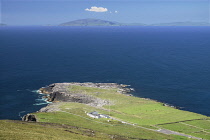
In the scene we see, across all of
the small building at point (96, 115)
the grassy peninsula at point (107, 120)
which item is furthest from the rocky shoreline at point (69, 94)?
the small building at point (96, 115)

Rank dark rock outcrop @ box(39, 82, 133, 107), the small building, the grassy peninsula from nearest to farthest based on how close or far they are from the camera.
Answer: the grassy peninsula < the small building < dark rock outcrop @ box(39, 82, 133, 107)

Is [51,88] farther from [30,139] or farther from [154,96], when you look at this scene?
[30,139]

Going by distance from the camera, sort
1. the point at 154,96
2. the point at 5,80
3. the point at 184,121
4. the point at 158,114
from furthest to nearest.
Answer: the point at 5,80
the point at 154,96
the point at 158,114
the point at 184,121

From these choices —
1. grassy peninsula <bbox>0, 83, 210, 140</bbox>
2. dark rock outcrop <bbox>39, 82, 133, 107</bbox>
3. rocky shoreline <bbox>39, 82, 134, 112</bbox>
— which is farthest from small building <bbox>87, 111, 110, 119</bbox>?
dark rock outcrop <bbox>39, 82, 133, 107</bbox>

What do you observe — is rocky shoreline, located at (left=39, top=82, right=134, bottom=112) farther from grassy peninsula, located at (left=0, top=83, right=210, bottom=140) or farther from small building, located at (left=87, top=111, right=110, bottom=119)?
small building, located at (left=87, top=111, right=110, bottom=119)

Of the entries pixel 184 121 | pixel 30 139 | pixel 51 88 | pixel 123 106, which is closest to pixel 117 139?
pixel 30 139

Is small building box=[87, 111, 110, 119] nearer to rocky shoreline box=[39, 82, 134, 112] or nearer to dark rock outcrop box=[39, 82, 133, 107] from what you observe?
rocky shoreline box=[39, 82, 134, 112]

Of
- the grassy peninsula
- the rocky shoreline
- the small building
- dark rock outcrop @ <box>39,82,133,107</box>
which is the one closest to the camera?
the grassy peninsula

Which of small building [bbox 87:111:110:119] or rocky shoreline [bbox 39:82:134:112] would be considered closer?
small building [bbox 87:111:110:119]

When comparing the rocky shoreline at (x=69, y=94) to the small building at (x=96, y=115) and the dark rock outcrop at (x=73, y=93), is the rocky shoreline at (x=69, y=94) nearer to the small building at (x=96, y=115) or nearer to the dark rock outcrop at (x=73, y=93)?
the dark rock outcrop at (x=73, y=93)
